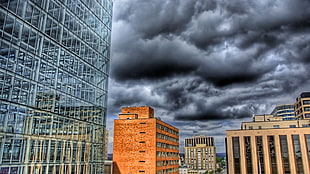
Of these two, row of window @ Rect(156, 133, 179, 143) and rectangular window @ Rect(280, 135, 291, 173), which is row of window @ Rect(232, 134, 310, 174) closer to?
rectangular window @ Rect(280, 135, 291, 173)

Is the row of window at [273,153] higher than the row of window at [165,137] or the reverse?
the reverse

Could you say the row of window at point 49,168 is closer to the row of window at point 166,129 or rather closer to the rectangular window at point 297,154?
the row of window at point 166,129

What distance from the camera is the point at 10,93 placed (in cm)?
2564

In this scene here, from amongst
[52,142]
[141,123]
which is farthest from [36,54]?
[141,123]

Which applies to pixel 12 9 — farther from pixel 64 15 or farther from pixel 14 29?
pixel 64 15

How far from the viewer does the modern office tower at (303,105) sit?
106188 millimetres

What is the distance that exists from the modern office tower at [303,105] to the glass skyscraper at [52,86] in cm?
9387

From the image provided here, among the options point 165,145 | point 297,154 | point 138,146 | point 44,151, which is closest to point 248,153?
point 297,154

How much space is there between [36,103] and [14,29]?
838cm

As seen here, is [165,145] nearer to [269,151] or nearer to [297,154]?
[269,151]

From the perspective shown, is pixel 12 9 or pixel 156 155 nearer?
pixel 12 9

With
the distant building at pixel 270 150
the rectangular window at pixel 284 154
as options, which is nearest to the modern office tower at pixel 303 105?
the distant building at pixel 270 150

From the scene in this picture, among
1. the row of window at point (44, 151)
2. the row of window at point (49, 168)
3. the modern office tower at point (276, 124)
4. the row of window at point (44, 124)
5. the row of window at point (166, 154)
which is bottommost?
the row of window at point (166, 154)

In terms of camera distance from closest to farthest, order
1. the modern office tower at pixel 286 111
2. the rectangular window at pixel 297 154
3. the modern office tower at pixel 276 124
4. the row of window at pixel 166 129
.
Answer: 1. the rectangular window at pixel 297 154
2. the modern office tower at pixel 276 124
3. the row of window at pixel 166 129
4. the modern office tower at pixel 286 111
